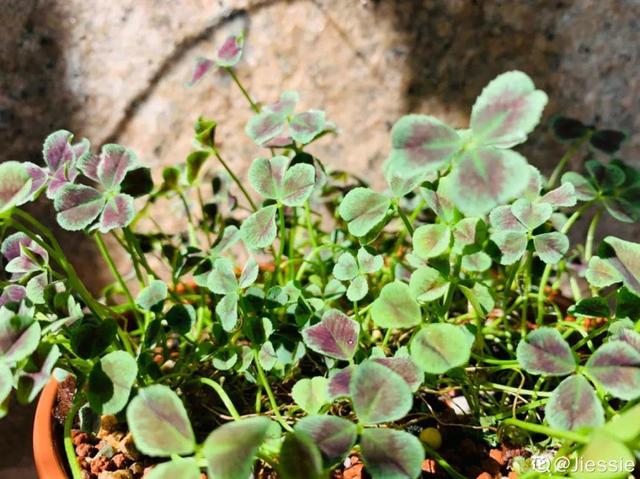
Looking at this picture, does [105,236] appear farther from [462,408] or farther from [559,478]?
[559,478]

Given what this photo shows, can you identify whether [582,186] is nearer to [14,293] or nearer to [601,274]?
[601,274]

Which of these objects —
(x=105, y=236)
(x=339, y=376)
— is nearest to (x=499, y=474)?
(x=339, y=376)

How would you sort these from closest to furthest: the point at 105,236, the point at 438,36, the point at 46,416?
the point at 46,416 < the point at 438,36 < the point at 105,236

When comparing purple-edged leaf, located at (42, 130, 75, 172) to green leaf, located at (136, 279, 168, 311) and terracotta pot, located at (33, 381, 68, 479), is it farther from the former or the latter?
terracotta pot, located at (33, 381, 68, 479)

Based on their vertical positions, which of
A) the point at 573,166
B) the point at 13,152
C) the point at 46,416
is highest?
the point at 13,152

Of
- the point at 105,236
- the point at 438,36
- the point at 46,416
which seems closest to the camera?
the point at 46,416

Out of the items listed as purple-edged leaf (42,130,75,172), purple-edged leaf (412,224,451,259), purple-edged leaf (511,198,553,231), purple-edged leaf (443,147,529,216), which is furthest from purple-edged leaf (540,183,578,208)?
purple-edged leaf (42,130,75,172)
